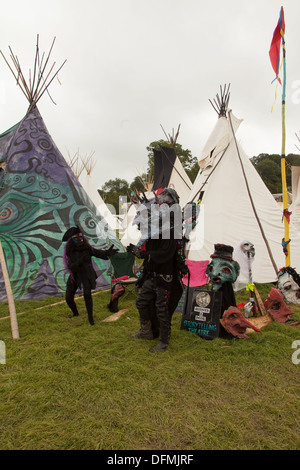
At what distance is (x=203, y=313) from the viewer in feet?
12.1

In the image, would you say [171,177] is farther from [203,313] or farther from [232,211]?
[203,313]

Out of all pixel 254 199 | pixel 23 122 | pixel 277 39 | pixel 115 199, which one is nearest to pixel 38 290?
pixel 23 122

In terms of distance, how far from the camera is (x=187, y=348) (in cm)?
329

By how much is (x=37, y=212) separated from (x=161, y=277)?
3731 mm

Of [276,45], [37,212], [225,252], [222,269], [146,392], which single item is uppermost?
[276,45]

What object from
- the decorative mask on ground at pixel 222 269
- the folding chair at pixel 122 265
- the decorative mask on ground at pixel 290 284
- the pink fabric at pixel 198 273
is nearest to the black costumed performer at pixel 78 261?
the decorative mask on ground at pixel 222 269

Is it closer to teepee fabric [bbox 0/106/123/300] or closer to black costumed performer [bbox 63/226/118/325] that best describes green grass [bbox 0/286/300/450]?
black costumed performer [bbox 63/226/118/325]

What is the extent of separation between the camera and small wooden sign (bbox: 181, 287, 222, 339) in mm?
3588

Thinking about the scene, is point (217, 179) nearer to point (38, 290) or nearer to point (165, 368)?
point (38, 290)

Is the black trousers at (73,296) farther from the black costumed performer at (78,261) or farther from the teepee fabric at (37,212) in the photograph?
the teepee fabric at (37,212)

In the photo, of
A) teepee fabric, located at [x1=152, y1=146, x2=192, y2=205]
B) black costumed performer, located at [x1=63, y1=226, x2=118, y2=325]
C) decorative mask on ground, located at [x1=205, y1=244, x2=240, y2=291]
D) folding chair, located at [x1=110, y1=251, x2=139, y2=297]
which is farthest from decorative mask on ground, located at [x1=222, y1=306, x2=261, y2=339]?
teepee fabric, located at [x1=152, y1=146, x2=192, y2=205]

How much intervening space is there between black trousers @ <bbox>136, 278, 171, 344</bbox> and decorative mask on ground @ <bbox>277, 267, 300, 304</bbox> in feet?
8.25

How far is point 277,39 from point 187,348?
16.0 feet

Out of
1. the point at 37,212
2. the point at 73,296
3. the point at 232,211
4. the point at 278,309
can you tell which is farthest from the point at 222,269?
the point at 37,212
